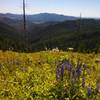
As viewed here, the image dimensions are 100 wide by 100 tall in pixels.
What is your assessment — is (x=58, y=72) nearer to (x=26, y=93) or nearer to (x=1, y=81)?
(x=26, y=93)

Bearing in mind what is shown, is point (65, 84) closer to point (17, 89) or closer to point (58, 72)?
point (58, 72)

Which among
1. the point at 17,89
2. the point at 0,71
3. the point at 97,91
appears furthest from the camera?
the point at 0,71

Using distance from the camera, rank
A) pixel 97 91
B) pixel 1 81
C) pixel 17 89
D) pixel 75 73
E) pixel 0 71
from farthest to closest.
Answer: pixel 0 71, pixel 1 81, pixel 17 89, pixel 75 73, pixel 97 91

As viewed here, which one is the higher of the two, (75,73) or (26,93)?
(75,73)

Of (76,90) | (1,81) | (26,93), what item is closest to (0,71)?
(1,81)

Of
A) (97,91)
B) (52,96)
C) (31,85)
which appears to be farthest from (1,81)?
(97,91)

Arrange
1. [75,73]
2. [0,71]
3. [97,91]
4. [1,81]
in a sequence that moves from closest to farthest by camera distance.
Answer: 1. [97,91]
2. [75,73]
3. [1,81]
4. [0,71]

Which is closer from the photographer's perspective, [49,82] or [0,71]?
[49,82]

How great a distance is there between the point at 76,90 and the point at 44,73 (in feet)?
8.45

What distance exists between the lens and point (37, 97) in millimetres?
6926

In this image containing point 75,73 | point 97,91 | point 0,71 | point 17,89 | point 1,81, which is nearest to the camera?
point 97,91

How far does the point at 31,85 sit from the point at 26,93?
3.39 feet

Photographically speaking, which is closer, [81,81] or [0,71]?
[81,81]

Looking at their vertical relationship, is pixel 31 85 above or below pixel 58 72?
below
